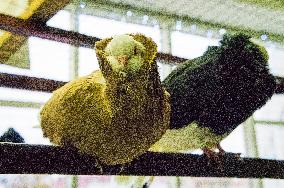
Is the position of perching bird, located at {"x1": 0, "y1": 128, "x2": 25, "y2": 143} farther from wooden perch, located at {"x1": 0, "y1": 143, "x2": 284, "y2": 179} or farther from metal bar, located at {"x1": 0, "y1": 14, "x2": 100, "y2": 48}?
wooden perch, located at {"x1": 0, "y1": 143, "x2": 284, "y2": 179}

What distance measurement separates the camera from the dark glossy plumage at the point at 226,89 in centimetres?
164

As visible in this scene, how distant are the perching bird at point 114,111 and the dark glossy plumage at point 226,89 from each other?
603 mm

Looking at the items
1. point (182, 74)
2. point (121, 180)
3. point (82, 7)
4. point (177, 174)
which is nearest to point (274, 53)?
point (82, 7)

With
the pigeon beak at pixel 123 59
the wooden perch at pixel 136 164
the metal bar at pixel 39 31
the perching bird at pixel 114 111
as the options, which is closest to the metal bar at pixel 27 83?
the metal bar at pixel 39 31

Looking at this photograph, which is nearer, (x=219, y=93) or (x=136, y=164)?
(x=136, y=164)

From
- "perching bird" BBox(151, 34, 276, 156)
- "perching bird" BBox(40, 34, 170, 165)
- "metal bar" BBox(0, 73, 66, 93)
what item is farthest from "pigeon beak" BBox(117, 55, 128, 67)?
"perching bird" BBox(151, 34, 276, 156)

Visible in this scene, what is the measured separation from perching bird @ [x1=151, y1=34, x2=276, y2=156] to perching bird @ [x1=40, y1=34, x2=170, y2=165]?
1.99 feet

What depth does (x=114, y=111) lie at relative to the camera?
98 centimetres

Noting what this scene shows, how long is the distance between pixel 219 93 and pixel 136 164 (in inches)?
27.1

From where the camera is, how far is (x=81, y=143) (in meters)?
1.02

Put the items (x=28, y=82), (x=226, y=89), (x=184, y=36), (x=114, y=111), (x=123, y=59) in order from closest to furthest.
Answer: (x=123, y=59), (x=114, y=111), (x=28, y=82), (x=226, y=89), (x=184, y=36)

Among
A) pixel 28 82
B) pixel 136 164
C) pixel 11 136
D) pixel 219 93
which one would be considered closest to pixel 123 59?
pixel 136 164

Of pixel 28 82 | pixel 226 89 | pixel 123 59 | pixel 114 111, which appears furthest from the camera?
pixel 226 89

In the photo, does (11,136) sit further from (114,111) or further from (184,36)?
(184,36)
